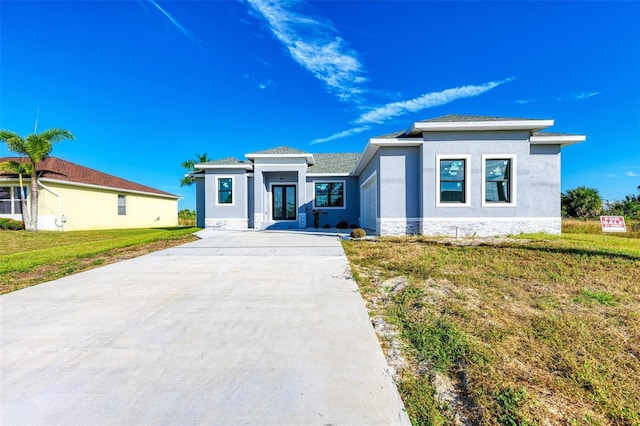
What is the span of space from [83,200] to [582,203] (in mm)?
40481

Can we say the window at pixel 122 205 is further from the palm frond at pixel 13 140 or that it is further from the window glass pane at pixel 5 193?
the palm frond at pixel 13 140

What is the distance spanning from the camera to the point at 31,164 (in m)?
16.5

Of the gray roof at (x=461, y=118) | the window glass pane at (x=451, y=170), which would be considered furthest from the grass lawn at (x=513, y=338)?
the gray roof at (x=461, y=118)

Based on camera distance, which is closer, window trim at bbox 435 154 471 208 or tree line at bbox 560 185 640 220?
window trim at bbox 435 154 471 208

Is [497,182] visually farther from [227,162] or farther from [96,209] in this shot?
[96,209]

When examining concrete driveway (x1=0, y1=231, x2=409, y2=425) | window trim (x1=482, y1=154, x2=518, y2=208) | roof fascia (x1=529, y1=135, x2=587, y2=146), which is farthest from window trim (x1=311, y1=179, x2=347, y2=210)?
concrete driveway (x1=0, y1=231, x2=409, y2=425)

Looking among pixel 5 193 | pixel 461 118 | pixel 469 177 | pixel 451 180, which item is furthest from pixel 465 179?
pixel 5 193

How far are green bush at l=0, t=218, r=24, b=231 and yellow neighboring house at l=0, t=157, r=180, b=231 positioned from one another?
88cm

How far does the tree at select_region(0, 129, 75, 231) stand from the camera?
15.9 metres

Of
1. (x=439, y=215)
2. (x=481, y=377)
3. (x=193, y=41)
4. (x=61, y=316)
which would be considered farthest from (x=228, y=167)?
(x=481, y=377)

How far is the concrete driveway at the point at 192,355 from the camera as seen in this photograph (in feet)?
6.54

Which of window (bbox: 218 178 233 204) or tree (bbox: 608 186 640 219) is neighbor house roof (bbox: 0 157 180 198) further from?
tree (bbox: 608 186 640 219)

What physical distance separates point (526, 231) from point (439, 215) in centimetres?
362

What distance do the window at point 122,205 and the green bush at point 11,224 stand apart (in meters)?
5.87
